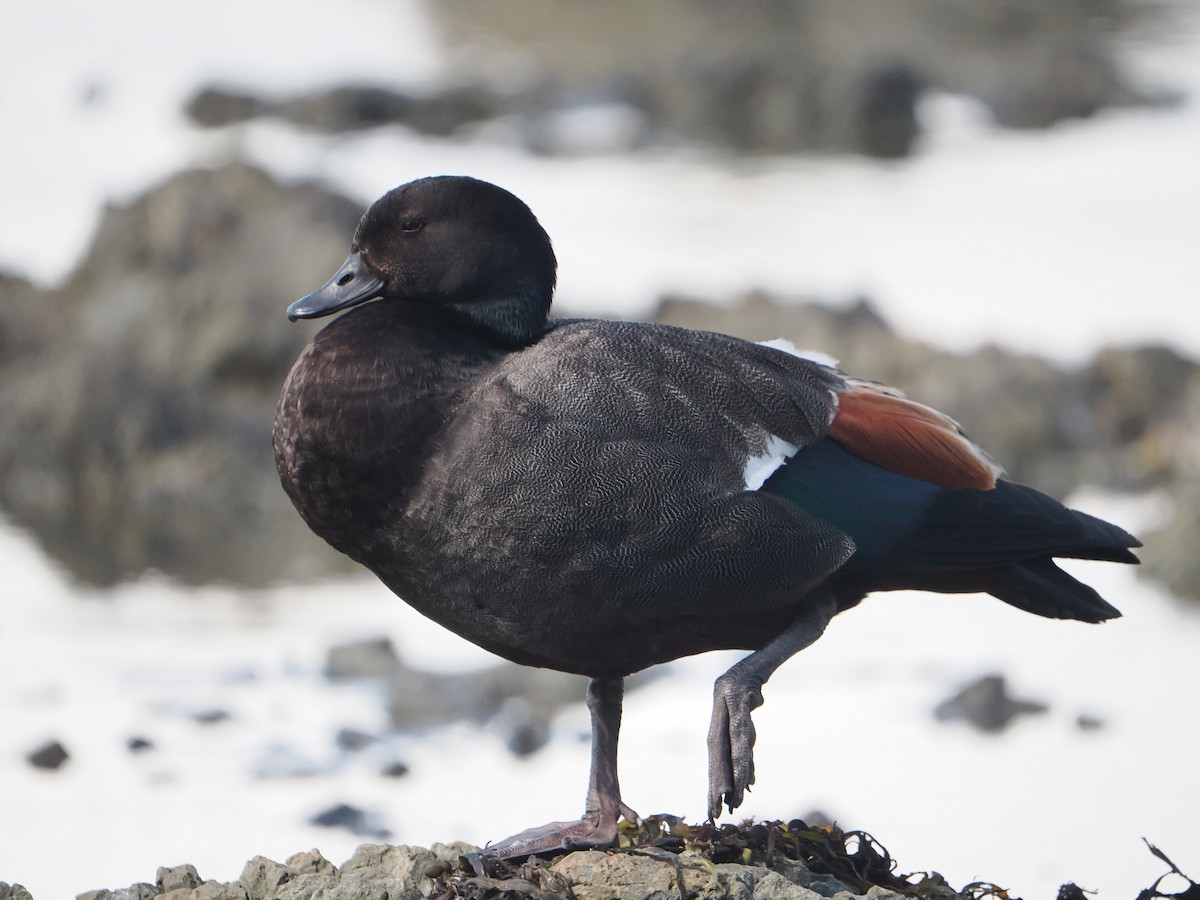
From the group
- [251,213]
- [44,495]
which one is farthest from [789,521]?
[251,213]

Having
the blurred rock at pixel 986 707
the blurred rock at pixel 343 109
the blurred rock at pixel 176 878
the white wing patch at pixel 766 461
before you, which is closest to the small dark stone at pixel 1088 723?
the blurred rock at pixel 986 707

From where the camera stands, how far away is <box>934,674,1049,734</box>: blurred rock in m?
6.40

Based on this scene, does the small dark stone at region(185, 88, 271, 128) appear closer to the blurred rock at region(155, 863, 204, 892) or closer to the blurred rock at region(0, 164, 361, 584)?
the blurred rock at region(0, 164, 361, 584)

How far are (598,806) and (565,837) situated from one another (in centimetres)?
15

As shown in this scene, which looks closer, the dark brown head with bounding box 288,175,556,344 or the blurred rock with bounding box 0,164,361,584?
the dark brown head with bounding box 288,175,556,344

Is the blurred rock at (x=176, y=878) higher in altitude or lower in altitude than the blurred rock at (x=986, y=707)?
lower

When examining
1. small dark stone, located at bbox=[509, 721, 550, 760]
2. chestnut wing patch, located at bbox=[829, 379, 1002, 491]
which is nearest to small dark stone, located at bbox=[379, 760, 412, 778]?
small dark stone, located at bbox=[509, 721, 550, 760]

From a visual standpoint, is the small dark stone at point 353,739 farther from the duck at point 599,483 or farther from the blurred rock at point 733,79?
the blurred rock at point 733,79

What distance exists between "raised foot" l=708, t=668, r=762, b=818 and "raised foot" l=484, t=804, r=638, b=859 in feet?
1.30

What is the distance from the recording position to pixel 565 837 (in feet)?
14.1

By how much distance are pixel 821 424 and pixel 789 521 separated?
337mm

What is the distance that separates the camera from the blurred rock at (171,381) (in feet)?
27.8

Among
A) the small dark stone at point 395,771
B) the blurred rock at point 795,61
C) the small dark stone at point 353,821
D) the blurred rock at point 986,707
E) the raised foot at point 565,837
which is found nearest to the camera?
the raised foot at point 565,837

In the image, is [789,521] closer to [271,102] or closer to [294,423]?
[294,423]
